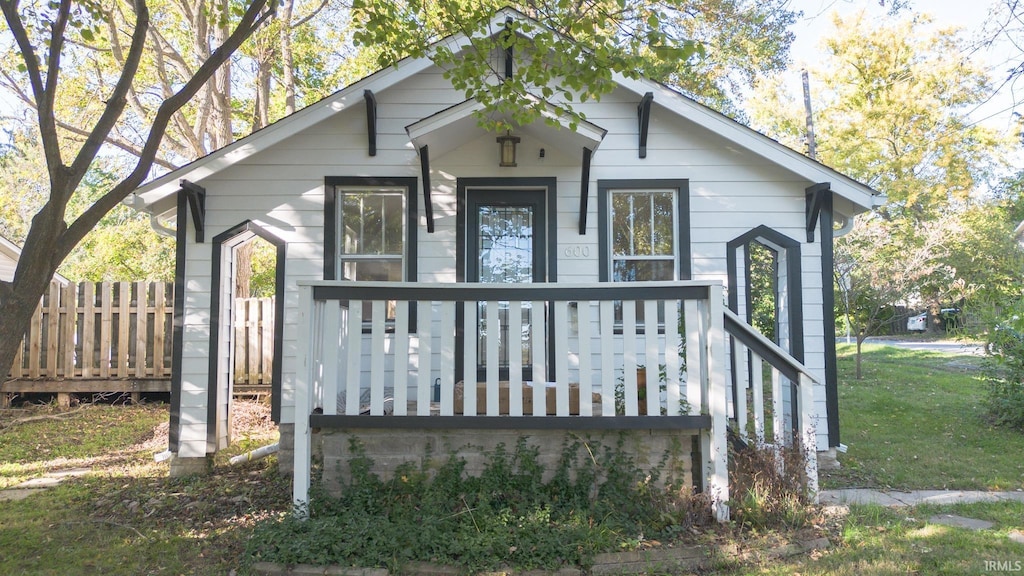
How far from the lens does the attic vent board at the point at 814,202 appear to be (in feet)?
19.0

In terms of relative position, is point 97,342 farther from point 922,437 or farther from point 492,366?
point 922,437

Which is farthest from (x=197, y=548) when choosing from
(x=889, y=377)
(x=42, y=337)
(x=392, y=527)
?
(x=889, y=377)

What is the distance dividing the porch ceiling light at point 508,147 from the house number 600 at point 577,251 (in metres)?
1.04

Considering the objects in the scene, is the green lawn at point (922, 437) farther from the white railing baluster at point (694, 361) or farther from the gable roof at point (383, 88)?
the gable roof at point (383, 88)

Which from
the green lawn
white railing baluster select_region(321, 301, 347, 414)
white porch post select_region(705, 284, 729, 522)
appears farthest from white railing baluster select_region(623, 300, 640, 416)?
the green lawn

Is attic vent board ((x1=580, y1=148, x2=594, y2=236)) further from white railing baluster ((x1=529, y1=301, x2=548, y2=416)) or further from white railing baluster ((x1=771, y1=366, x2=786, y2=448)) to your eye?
white railing baluster ((x1=771, y1=366, x2=786, y2=448))

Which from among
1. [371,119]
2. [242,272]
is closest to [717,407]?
[371,119]

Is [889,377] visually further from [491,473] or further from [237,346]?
[237,346]

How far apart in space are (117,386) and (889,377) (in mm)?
14366

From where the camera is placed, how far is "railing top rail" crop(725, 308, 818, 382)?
4391 mm

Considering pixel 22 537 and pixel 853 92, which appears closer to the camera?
pixel 22 537

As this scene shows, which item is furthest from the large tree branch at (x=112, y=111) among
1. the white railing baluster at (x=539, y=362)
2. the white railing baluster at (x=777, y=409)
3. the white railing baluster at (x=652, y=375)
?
the white railing baluster at (x=777, y=409)

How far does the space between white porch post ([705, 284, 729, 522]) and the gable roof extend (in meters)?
2.41

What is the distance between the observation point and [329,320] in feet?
14.1
